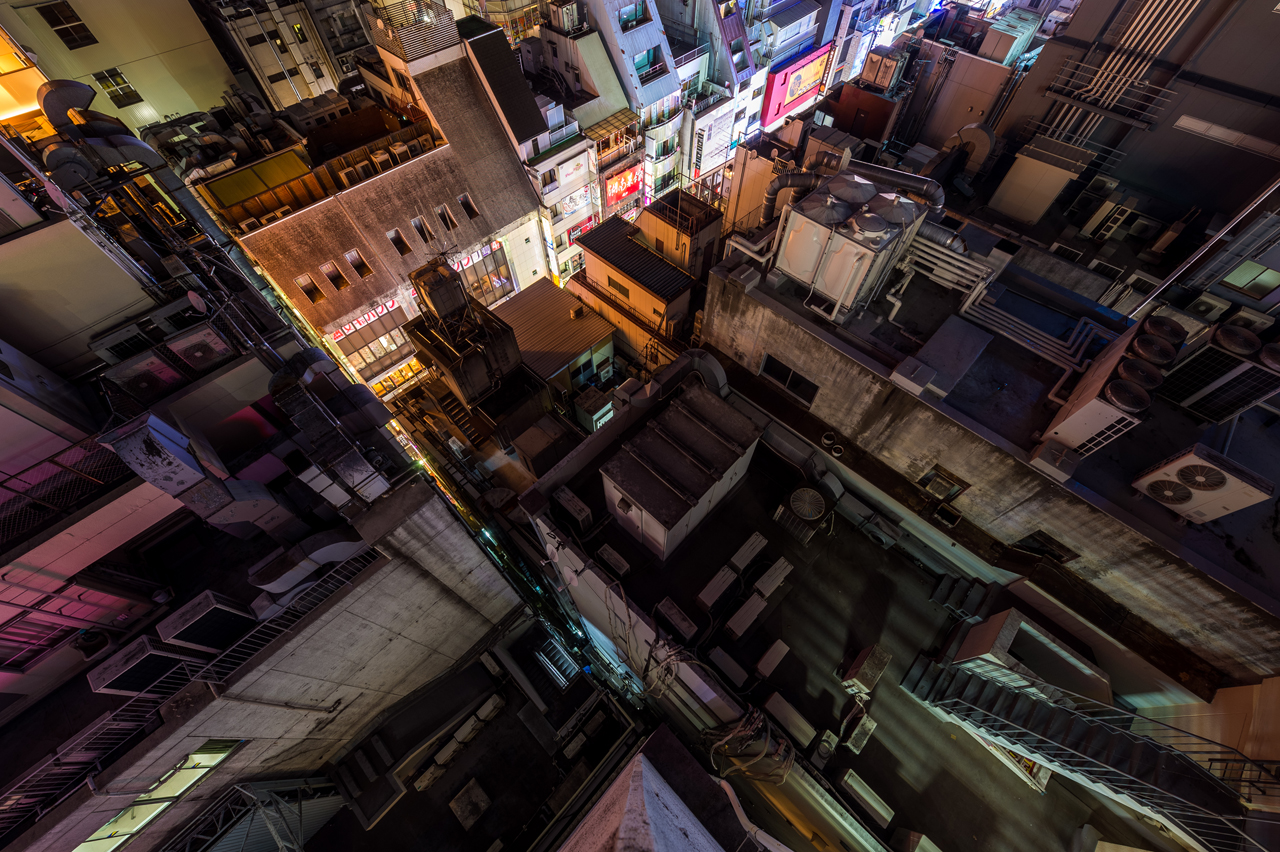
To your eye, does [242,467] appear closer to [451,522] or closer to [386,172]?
[451,522]

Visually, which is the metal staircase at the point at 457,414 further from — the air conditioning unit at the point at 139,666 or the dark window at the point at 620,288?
the air conditioning unit at the point at 139,666

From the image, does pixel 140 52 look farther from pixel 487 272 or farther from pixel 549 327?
pixel 549 327

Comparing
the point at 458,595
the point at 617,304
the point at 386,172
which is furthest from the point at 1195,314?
the point at 386,172

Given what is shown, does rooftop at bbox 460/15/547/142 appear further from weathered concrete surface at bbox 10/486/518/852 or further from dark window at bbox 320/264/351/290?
weathered concrete surface at bbox 10/486/518/852

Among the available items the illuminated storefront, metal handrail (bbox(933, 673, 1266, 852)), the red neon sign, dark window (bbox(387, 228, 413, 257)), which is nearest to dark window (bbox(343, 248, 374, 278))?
dark window (bbox(387, 228, 413, 257))

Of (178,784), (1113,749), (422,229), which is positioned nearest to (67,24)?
(422,229)

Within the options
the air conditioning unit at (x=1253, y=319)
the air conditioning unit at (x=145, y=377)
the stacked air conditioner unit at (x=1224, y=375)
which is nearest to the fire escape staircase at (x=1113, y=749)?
the stacked air conditioner unit at (x=1224, y=375)
